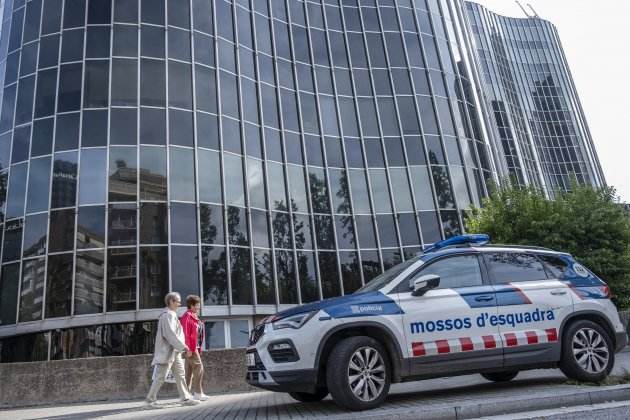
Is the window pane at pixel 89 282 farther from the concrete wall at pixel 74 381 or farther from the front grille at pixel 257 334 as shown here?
the front grille at pixel 257 334

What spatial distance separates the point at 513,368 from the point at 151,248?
12.6 m

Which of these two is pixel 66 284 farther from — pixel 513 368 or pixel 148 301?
pixel 513 368

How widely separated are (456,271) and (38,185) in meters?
15.3

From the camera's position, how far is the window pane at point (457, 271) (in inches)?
243

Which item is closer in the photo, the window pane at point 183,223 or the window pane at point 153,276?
the window pane at point 153,276

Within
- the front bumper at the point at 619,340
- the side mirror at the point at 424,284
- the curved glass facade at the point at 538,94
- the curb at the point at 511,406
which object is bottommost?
the curb at the point at 511,406

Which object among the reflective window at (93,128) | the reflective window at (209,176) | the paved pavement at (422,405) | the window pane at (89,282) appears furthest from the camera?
the reflective window at (209,176)

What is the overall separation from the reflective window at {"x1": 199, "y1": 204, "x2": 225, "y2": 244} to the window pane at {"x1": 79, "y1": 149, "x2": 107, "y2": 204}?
3.18 metres

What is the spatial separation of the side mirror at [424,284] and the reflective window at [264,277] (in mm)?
12447

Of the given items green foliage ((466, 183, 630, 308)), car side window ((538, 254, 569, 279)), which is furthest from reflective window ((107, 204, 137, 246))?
car side window ((538, 254, 569, 279))

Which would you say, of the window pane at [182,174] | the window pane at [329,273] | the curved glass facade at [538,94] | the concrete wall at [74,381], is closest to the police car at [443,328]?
the concrete wall at [74,381]

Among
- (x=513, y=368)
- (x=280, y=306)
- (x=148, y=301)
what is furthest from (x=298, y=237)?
(x=513, y=368)

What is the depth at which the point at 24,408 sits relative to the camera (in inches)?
367

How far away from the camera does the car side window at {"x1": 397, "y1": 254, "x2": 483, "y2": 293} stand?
20.2 ft
